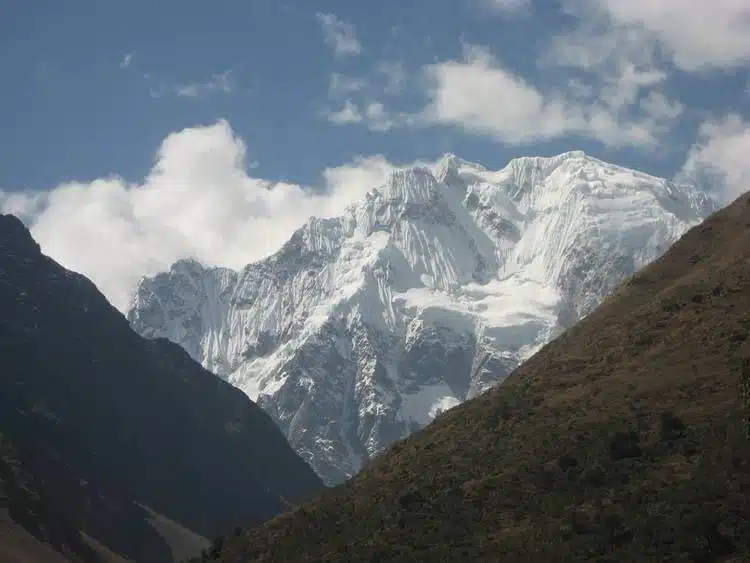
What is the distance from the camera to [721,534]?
78.1m

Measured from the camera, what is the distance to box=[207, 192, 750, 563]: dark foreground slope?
3361 inches

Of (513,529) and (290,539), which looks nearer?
(513,529)

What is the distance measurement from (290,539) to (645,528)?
46.2 metres

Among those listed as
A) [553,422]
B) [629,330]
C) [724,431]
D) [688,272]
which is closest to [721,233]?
[688,272]

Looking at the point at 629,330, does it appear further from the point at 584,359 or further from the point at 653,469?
the point at 653,469

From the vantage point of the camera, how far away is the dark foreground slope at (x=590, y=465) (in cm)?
8538

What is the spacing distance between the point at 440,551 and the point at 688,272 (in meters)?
75.6

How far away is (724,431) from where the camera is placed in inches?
3765

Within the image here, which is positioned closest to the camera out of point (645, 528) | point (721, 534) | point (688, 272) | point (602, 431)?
point (721, 534)

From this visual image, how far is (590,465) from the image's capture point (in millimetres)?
101938

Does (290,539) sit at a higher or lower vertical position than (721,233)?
lower

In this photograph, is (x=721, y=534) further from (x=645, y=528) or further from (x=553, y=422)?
(x=553, y=422)

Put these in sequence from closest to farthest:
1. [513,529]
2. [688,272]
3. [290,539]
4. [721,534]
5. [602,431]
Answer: [721,534], [513,529], [602,431], [290,539], [688,272]

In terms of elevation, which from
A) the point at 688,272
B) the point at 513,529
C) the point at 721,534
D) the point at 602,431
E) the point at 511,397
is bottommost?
the point at 721,534
